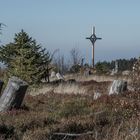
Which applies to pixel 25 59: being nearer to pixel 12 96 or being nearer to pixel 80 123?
pixel 12 96

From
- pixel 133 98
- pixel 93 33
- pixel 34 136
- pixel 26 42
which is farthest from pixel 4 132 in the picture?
pixel 93 33

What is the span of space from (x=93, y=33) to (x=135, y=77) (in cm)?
4577

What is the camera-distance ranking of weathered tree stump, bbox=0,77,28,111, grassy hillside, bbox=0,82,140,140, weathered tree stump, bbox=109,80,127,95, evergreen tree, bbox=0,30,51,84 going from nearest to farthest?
grassy hillside, bbox=0,82,140,140, weathered tree stump, bbox=0,77,28,111, weathered tree stump, bbox=109,80,127,95, evergreen tree, bbox=0,30,51,84

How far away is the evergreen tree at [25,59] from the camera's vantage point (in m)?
28.9

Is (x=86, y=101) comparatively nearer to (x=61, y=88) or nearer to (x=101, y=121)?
(x=101, y=121)

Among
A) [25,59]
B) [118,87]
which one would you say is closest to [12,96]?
[118,87]

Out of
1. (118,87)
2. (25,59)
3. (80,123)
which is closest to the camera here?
(80,123)

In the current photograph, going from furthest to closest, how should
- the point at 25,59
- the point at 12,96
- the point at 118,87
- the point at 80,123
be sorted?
the point at 25,59 < the point at 118,87 < the point at 12,96 < the point at 80,123

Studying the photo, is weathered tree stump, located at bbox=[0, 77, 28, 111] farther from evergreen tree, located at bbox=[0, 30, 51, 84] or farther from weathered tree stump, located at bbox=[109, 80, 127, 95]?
evergreen tree, located at bbox=[0, 30, 51, 84]

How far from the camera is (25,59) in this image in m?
29.6

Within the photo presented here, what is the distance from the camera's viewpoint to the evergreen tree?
94.7 ft

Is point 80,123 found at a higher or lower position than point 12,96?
lower

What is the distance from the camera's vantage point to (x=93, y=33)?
194 feet

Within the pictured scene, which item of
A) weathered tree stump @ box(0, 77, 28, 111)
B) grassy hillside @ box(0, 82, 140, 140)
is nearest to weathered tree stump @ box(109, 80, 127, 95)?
grassy hillside @ box(0, 82, 140, 140)
